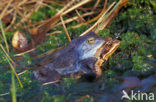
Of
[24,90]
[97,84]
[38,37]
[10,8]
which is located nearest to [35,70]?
[24,90]

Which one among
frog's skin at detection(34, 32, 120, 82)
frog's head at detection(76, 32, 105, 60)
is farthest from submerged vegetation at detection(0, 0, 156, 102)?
frog's head at detection(76, 32, 105, 60)

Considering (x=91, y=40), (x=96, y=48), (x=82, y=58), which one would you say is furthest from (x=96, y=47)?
(x=82, y=58)

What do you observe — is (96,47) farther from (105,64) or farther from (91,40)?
(105,64)

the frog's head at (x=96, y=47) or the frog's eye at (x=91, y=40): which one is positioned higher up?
the frog's eye at (x=91, y=40)

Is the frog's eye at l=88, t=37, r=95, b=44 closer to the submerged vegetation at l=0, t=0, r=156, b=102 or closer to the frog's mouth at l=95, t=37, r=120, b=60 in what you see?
the frog's mouth at l=95, t=37, r=120, b=60

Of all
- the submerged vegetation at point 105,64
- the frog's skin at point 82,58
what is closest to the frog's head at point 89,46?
the frog's skin at point 82,58

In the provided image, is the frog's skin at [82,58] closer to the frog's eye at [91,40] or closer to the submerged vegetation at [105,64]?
the frog's eye at [91,40]

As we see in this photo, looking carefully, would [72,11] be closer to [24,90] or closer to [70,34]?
[70,34]
